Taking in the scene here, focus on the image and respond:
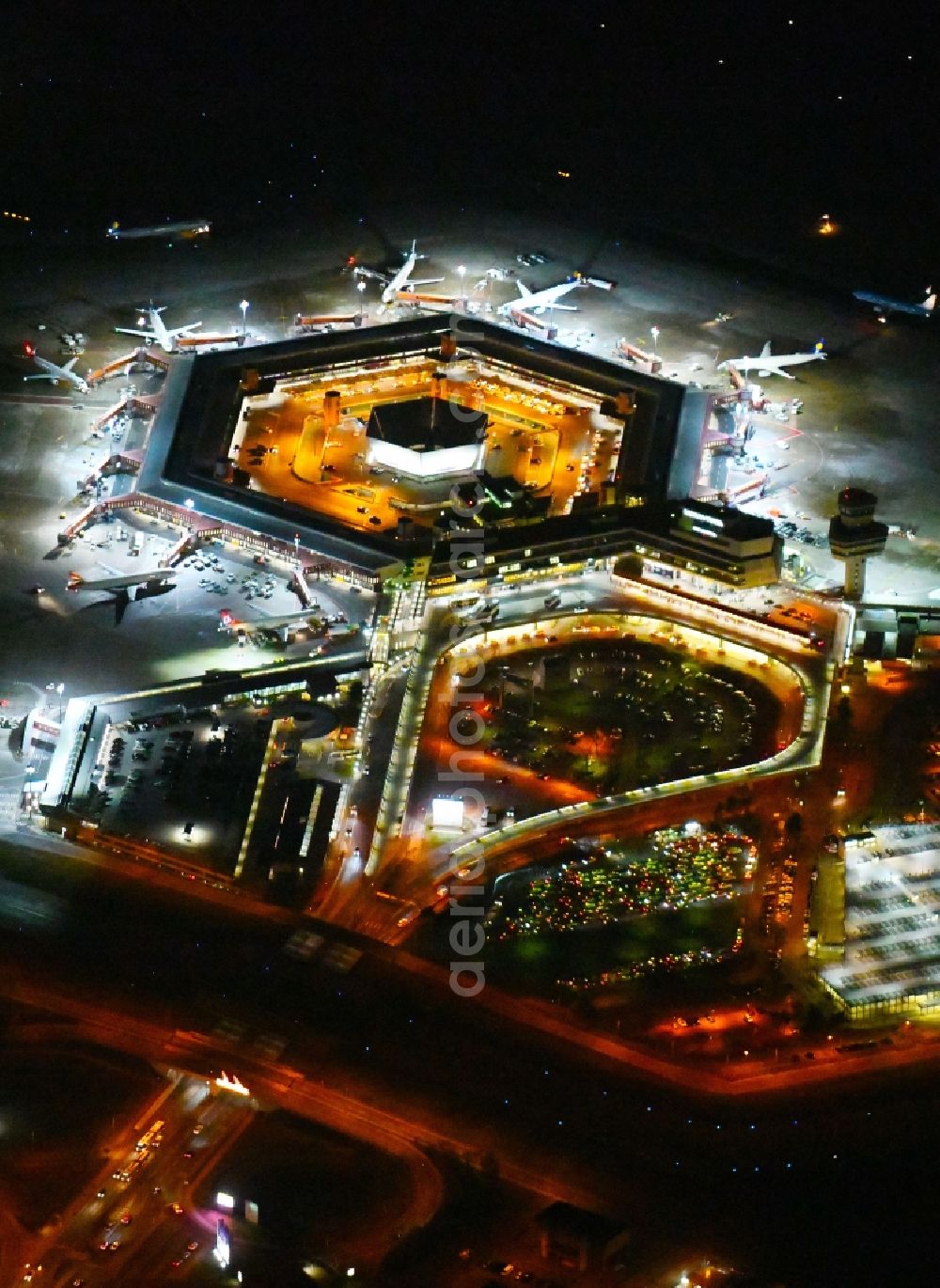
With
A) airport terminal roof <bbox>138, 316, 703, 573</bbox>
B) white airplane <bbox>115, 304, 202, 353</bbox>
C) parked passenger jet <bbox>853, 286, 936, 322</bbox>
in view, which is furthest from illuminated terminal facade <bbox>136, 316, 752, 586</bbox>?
parked passenger jet <bbox>853, 286, 936, 322</bbox>

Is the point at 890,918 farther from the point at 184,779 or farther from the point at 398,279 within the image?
the point at 398,279

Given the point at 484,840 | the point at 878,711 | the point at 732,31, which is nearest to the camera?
the point at 484,840

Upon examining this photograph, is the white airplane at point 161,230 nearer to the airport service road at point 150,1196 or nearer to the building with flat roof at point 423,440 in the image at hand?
the building with flat roof at point 423,440

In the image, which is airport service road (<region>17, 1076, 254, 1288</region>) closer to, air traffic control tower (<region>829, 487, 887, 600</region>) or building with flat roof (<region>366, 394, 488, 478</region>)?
air traffic control tower (<region>829, 487, 887, 600</region>)

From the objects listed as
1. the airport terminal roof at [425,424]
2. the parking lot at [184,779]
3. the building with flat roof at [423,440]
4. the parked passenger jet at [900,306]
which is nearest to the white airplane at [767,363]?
the parked passenger jet at [900,306]

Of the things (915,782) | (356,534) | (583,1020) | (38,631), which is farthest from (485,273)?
(583,1020)

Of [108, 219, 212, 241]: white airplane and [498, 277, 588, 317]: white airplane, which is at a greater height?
[108, 219, 212, 241]: white airplane

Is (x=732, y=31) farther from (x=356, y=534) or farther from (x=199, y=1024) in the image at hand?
(x=199, y=1024)
